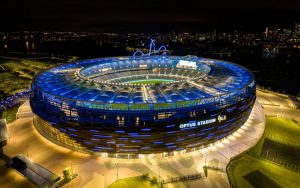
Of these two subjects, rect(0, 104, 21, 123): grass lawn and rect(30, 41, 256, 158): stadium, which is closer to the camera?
rect(30, 41, 256, 158): stadium

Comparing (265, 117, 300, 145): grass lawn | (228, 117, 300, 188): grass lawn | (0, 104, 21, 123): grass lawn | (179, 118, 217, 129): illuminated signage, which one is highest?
(179, 118, 217, 129): illuminated signage

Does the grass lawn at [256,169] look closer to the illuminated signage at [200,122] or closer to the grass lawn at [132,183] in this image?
the illuminated signage at [200,122]

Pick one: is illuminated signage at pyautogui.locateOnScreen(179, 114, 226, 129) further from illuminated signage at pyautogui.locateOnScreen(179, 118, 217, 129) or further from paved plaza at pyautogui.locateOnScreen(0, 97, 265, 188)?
paved plaza at pyautogui.locateOnScreen(0, 97, 265, 188)

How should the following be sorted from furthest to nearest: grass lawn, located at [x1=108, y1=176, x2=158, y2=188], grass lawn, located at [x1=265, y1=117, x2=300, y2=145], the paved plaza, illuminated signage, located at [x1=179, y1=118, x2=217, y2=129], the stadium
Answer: grass lawn, located at [x1=265, y1=117, x2=300, y2=145], illuminated signage, located at [x1=179, y1=118, x2=217, y2=129], the stadium, the paved plaza, grass lawn, located at [x1=108, y1=176, x2=158, y2=188]

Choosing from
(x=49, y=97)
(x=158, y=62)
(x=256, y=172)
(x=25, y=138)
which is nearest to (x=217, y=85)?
(x=256, y=172)

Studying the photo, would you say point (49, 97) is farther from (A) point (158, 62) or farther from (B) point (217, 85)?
(A) point (158, 62)

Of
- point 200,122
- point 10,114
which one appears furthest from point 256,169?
point 10,114

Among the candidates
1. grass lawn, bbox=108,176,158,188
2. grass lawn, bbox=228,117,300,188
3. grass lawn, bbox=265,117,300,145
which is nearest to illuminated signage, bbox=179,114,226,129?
grass lawn, bbox=228,117,300,188
